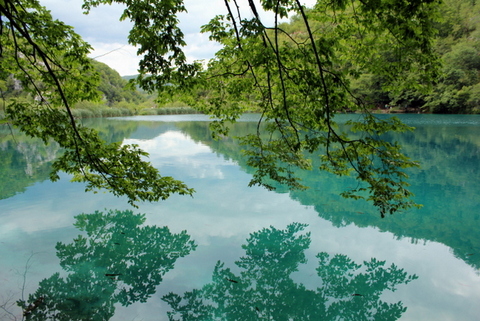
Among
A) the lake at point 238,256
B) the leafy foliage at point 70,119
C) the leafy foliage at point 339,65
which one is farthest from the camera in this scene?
the lake at point 238,256

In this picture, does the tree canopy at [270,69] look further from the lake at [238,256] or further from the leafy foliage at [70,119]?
the lake at [238,256]

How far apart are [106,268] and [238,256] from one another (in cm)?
242

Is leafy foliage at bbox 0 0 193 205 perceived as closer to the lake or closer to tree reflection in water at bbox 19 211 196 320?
tree reflection in water at bbox 19 211 196 320

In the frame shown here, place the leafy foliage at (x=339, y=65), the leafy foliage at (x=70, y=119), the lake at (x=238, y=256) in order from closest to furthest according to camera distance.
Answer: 1. the leafy foliage at (x=339, y=65)
2. the leafy foliage at (x=70, y=119)
3. the lake at (x=238, y=256)

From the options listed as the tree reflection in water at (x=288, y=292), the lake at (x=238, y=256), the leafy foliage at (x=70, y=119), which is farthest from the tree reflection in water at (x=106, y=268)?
the leafy foliage at (x=70, y=119)

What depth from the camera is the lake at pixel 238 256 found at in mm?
4242

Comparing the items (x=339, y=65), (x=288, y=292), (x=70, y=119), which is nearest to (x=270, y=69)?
(x=339, y=65)

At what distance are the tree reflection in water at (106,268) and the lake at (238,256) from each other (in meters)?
0.02

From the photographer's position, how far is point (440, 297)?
176 inches

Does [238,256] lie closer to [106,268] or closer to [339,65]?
[106,268]

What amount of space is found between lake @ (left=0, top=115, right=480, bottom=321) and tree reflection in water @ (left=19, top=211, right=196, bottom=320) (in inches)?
0.9

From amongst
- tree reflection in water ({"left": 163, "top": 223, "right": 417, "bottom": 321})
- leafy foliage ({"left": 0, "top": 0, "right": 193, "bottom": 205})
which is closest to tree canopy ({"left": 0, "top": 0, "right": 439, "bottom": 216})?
leafy foliage ({"left": 0, "top": 0, "right": 193, "bottom": 205})

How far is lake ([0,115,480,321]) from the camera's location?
424 cm

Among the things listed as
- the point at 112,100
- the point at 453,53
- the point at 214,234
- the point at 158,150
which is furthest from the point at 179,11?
the point at 112,100
